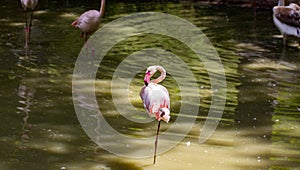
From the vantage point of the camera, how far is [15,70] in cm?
773

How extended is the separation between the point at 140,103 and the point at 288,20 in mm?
4335

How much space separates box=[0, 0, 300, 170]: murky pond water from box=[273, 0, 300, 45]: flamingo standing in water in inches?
11.2

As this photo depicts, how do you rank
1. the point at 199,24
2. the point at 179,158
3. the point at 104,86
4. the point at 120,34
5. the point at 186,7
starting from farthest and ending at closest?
1. the point at 186,7
2. the point at 199,24
3. the point at 120,34
4. the point at 104,86
5. the point at 179,158

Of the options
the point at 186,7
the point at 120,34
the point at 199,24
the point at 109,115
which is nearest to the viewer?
the point at 109,115

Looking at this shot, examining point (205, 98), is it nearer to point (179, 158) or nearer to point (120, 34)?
point (179, 158)

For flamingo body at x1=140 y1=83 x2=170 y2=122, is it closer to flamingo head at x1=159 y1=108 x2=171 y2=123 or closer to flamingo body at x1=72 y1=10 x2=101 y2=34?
flamingo head at x1=159 y1=108 x2=171 y2=123

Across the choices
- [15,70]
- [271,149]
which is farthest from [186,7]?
[271,149]

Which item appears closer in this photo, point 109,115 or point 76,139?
point 76,139

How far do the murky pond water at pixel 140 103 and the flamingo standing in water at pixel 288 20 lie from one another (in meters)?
0.28

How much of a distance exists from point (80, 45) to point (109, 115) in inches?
134

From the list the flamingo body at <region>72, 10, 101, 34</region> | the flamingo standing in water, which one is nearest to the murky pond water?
the flamingo standing in water

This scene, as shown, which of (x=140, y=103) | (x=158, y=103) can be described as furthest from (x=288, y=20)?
(x=158, y=103)

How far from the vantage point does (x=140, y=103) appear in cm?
667

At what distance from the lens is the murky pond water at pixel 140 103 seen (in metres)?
5.18
